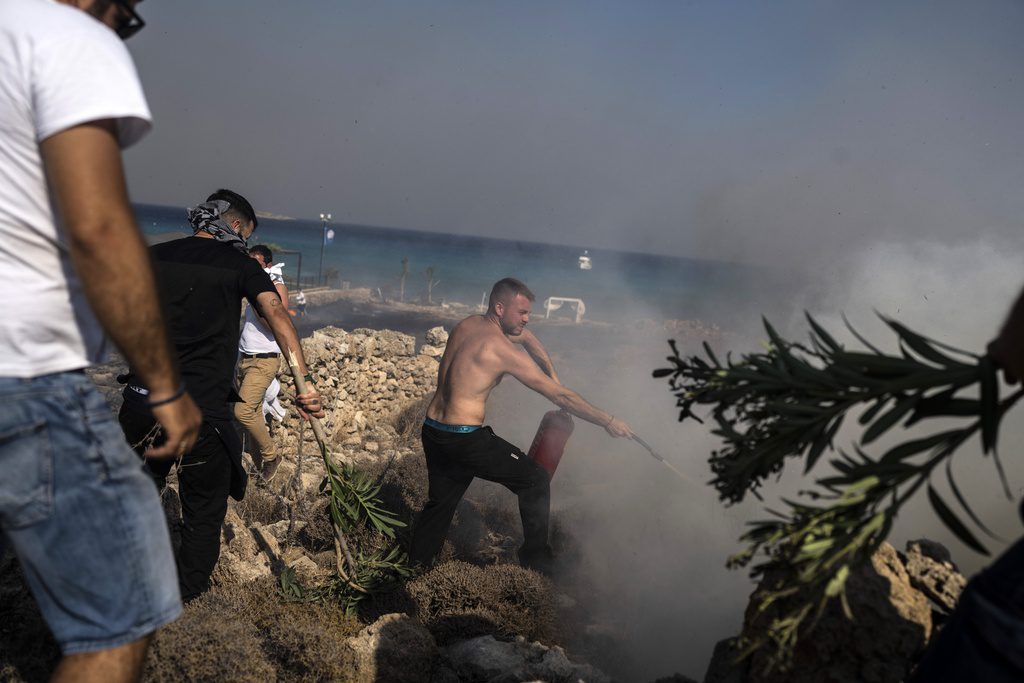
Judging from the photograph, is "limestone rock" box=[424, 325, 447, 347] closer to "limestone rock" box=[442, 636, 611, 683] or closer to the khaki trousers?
the khaki trousers

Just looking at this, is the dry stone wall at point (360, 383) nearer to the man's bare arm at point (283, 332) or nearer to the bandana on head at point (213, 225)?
the bandana on head at point (213, 225)

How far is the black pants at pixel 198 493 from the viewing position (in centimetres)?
323

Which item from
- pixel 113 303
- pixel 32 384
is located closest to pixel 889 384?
pixel 113 303

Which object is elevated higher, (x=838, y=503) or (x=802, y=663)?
(x=838, y=503)

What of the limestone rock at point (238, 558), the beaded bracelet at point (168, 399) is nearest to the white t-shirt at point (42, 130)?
the beaded bracelet at point (168, 399)

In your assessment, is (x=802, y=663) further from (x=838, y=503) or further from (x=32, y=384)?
(x=32, y=384)

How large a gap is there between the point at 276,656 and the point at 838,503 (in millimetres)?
2409

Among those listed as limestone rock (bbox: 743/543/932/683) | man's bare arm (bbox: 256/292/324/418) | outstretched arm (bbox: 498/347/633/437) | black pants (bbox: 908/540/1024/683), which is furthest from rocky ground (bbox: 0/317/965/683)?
outstretched arm (bbox: 498/347/633/437)

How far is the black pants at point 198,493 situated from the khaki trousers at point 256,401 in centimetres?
223

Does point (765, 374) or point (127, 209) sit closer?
point (127, 209)

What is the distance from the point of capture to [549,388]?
4.55 m

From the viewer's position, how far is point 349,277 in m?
63.2

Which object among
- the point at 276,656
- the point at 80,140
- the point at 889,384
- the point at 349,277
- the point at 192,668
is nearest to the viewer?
the point at 80,140

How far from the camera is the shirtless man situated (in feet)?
13.9
